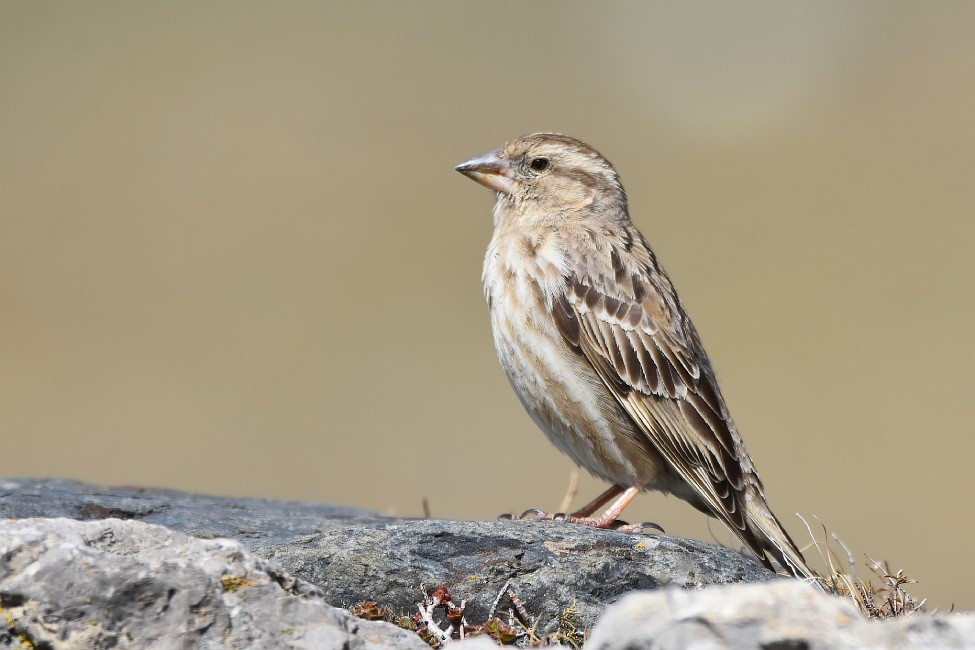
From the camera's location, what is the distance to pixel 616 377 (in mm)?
5891

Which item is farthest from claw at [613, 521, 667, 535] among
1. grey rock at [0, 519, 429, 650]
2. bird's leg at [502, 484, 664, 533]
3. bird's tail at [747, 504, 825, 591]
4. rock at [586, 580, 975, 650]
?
rock at [586, 580, 975, 650]

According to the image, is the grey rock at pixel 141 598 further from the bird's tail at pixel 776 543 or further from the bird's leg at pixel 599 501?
the bird's leg at pixel 599 501

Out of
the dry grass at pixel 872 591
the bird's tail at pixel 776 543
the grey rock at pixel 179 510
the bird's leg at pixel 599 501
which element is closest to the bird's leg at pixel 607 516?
the bird's leg at pixel 599 501

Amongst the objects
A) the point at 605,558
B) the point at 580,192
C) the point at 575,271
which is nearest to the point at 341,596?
the point at 605,558

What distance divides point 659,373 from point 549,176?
1.47 m

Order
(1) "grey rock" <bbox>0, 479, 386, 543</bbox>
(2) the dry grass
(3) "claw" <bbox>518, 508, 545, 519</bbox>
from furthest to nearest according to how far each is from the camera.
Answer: (3) "claw" <bbox>518, 508, 545, 519</bbox>, (1) "grey rock" <bbox>0, 479, 386, 543</bbox>, (2) the dry grass

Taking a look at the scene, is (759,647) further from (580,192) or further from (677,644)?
(580,192)

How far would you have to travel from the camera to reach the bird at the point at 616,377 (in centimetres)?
579

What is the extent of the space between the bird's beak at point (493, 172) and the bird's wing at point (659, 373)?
2.89ft

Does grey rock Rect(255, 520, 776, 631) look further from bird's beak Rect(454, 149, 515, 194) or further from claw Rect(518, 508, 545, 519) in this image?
bird's beak Rect(454, 149, 515, 194)

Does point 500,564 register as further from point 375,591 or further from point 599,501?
point 599,501

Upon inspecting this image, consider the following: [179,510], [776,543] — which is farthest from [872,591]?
[179,510]

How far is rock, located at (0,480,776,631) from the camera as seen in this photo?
4.02 m

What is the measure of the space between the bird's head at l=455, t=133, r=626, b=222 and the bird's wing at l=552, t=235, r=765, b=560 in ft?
1.96
